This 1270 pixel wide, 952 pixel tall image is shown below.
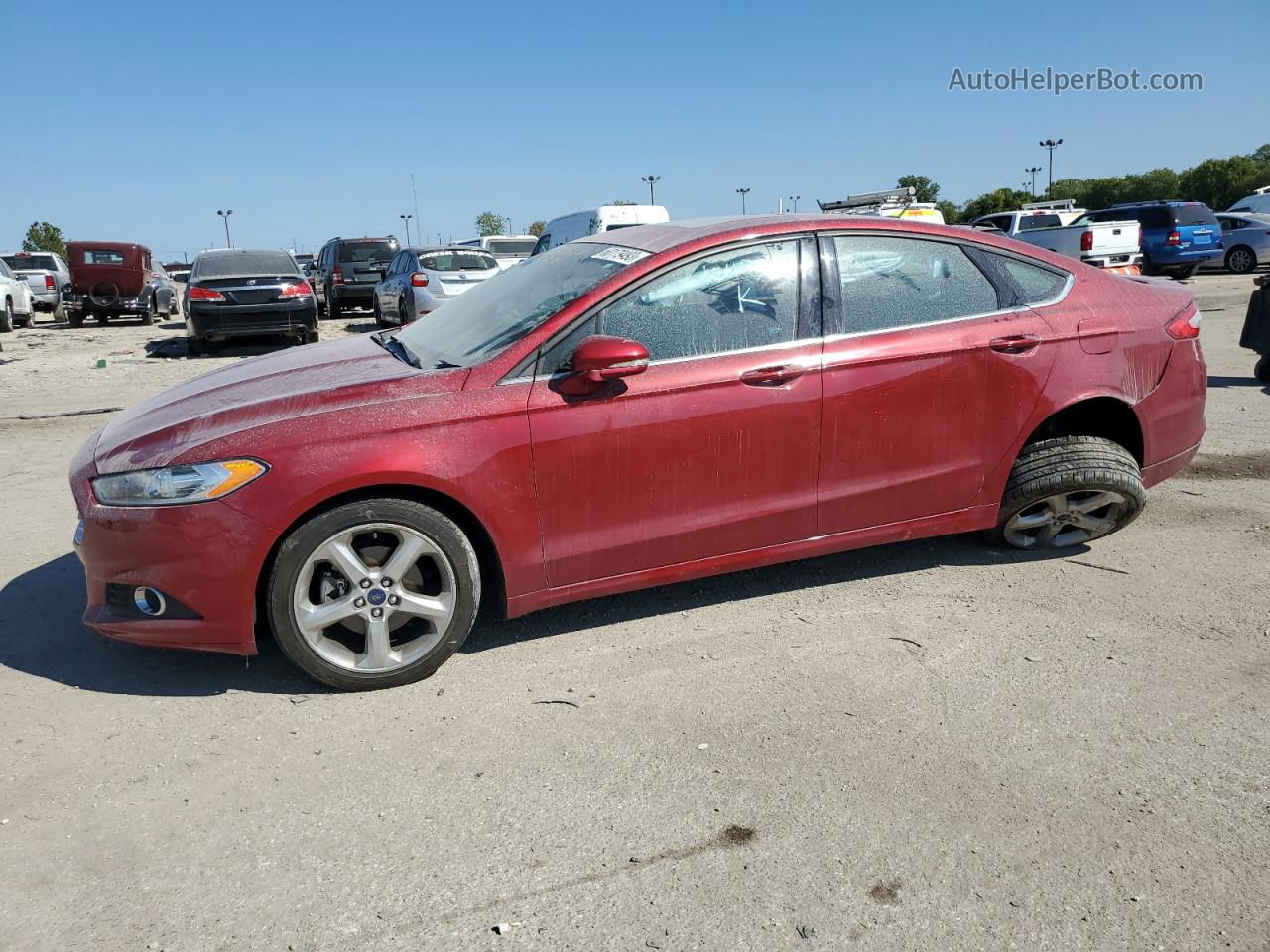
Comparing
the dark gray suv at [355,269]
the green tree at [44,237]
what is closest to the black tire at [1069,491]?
the dark gray suv at [355,269]

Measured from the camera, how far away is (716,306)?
12.7 feet

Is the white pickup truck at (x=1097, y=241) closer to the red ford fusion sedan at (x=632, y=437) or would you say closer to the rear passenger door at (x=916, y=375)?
the red ford fusion sedan at (x=632, y=437)

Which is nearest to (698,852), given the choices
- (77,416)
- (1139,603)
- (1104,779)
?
(1104,779)

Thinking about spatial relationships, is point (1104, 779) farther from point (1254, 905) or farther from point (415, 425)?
point (415, 425)

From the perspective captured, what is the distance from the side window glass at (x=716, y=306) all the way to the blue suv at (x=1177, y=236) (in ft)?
70.3

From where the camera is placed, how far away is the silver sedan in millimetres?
14711

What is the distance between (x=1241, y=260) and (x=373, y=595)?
87.6ft

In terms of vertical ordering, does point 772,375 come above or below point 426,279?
below

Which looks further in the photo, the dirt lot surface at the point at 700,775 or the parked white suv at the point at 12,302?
the parked white suv at the point at 12,302

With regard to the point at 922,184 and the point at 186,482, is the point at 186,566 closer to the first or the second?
the point at 186,482

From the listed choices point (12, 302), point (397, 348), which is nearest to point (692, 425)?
point (397, 348)

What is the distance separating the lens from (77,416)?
9.11 m

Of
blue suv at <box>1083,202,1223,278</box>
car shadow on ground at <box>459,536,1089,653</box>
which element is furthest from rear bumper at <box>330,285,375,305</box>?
car shadow on ground at <box>459,536,1089,653</box>

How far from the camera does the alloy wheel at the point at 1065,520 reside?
14.8ft
